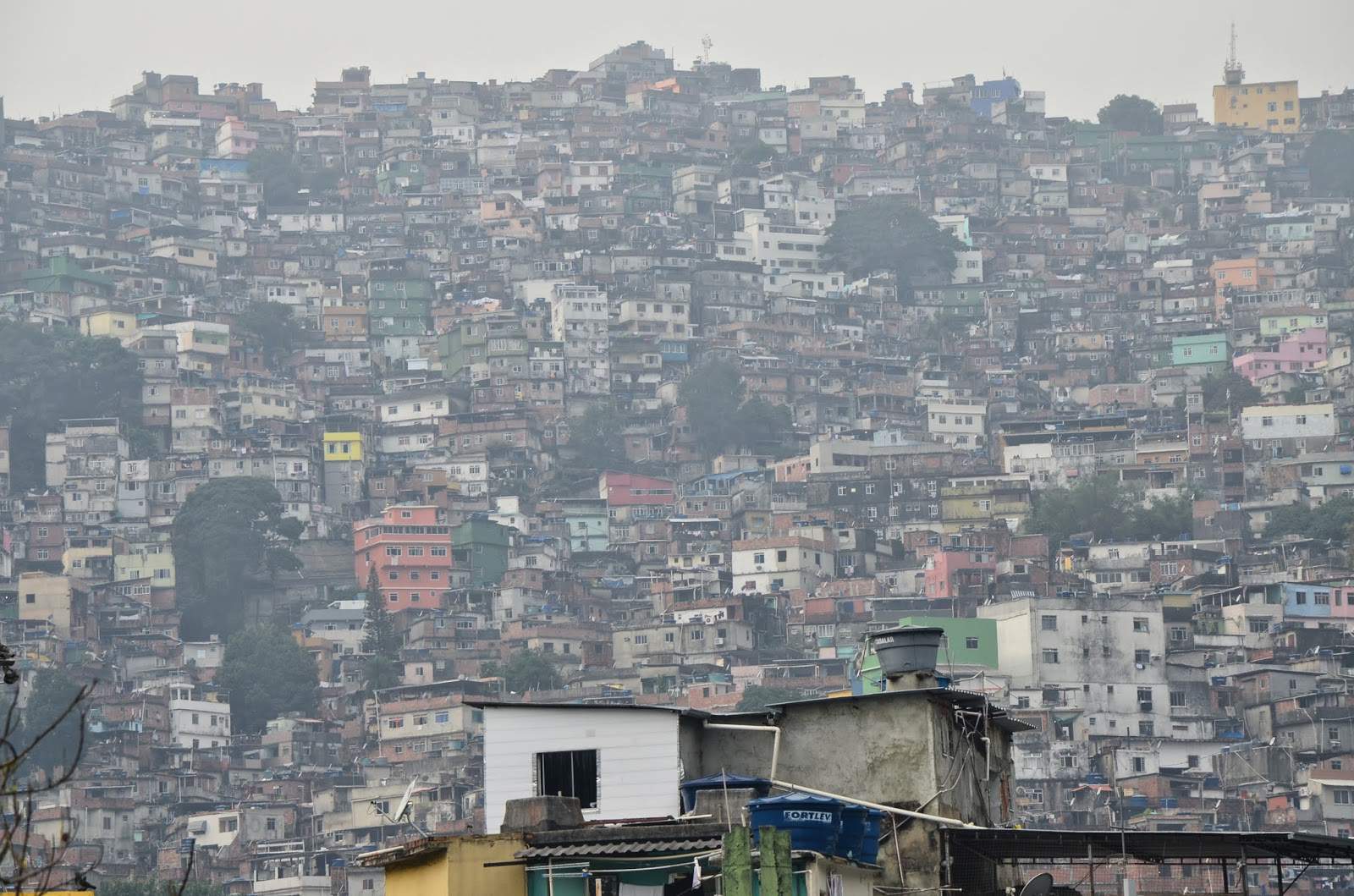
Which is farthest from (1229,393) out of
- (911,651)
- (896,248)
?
(911,651)

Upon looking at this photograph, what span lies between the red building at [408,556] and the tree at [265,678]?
6.08 metres

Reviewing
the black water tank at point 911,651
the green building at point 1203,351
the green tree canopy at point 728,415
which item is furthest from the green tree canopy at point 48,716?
the black water tank at point 911,651

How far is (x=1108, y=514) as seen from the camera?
354 ft

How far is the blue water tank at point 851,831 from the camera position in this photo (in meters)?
13.8

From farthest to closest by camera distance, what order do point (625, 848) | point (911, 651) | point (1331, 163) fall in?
point (1331, 163) < point (911, 651) < point (625, 848)

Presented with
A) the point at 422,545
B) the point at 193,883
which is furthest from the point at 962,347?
the point at 193,883

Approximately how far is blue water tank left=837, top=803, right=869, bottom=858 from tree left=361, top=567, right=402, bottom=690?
8007 cm

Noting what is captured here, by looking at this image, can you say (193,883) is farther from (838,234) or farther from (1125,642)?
(838,234)

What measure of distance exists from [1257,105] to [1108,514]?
78.7 m

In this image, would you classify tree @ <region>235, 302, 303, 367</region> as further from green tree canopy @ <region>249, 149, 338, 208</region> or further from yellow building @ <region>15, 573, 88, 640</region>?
yellow building @ <region>15, 573, 88, 640</region>

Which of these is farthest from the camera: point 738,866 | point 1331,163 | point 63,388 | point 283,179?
point 1331,163

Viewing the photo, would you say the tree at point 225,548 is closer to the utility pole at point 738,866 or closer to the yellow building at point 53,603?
the yellow building at point 53,603

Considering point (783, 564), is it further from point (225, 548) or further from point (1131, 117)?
point (1131, 117)

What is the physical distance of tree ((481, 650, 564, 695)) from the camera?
295 feet
